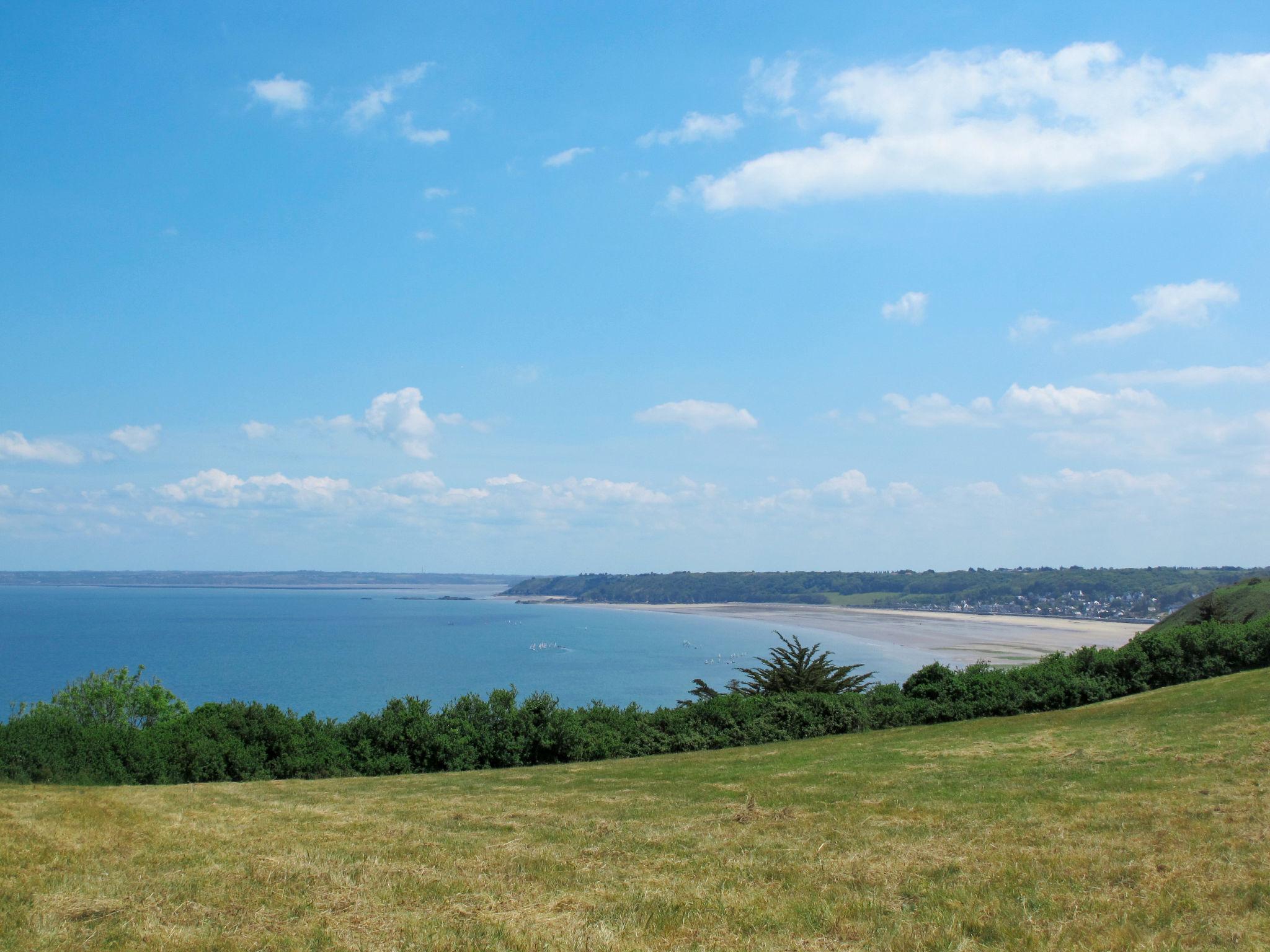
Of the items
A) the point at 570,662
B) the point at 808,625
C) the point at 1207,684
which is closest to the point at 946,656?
the point at 570,662

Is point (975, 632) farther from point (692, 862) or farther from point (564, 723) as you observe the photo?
point (692, 862)

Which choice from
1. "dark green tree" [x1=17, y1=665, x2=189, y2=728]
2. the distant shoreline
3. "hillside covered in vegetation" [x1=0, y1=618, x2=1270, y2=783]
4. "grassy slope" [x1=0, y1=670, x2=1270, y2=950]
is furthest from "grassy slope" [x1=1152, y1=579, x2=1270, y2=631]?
"dark green tree" [x1=17, y1=665, x2=189, y2=728]

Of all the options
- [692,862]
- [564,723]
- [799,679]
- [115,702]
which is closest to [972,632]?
[799,679]

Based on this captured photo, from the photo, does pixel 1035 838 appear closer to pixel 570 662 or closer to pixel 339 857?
pixel 339 857

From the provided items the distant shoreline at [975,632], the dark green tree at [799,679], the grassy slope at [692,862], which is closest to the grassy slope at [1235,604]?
the dark green tree at [799,679]

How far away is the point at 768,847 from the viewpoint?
32.3ft

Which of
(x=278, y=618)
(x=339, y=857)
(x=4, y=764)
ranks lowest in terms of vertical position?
(x=278, y=618)

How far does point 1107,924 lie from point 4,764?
63.3 feet

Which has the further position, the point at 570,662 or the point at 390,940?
the point at 570,662

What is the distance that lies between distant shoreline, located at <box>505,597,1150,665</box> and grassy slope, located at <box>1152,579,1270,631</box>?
3967 centimetres

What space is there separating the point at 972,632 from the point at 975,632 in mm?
2176

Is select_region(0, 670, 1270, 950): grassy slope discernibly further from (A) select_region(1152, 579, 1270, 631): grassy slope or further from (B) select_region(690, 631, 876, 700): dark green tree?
(A) select_region(1152, 579, 1270, 631): grassy slope

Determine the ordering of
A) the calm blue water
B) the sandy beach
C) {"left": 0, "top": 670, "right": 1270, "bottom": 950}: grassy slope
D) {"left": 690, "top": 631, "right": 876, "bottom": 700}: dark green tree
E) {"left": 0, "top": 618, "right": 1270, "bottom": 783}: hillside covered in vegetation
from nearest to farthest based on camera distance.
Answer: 1. {"left": 0, "top": 670, "right": 1270, "bottom": 950}: grassy slope
2. {"left": 0, "top": 618, "right": 1270, "bottom": 783}: hillside covered in vegetation
3. {"left": 690, "top": 631, "right": 876, "bottom": 700}: dark green tree
4. the calm blue water
5. the sandy beach

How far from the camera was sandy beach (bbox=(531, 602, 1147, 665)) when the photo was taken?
10188cm
